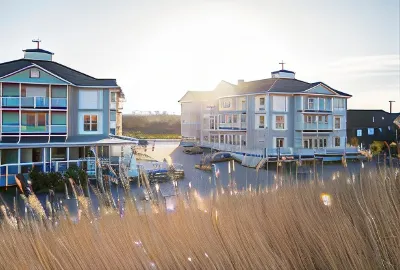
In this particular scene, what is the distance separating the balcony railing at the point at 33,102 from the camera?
19688 mm

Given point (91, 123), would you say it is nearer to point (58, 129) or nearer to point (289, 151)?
point (58, 129)

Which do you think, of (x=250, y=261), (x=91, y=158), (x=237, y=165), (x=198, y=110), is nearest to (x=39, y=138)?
(x=91, y=158)

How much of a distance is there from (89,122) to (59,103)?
2118 millimetres

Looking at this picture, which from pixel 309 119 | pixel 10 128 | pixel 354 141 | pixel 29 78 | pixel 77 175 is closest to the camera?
pixel 77 175

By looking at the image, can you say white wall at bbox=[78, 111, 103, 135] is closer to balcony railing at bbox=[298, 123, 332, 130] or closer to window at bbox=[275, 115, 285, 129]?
window at bbox=[275, 115, 285, 129]

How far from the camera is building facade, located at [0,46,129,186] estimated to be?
1878 centimetres

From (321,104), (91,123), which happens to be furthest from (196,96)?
(91,123)

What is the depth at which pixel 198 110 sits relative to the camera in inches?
1554

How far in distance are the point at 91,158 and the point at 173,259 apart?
649 inches

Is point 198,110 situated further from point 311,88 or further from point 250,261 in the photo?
point 250,261

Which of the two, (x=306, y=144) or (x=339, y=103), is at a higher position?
(x=339, y=103)

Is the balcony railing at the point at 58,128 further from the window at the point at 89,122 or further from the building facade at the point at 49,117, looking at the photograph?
the window at the point at 89,122

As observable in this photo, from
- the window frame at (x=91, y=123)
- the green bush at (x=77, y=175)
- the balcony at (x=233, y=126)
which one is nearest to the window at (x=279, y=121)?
the balcony at (x=233, y=126)

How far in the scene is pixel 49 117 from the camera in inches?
804
